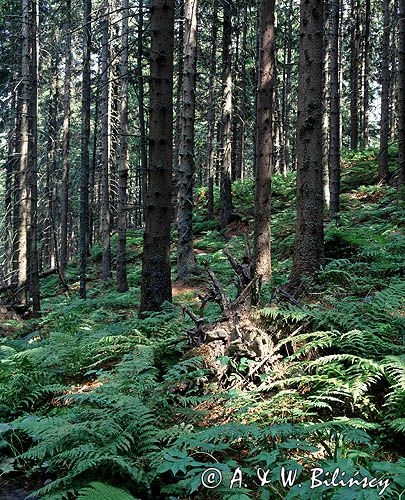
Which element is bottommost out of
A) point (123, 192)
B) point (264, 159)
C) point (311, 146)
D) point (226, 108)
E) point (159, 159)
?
point (159, 159)

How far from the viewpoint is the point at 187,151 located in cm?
1170

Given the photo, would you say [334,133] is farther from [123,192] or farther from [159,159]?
[159,159]

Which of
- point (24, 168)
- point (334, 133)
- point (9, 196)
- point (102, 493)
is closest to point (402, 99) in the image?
point (334, 133)

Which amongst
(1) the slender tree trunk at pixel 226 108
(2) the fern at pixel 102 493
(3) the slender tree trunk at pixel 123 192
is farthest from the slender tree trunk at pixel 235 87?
(2) the fern at pixel 102 493

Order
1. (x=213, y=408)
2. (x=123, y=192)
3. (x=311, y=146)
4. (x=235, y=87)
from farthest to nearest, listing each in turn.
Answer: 1. (x=235, y=87)
2. (x=123, y=192)
3. (x=311, y=146)
4. (x=213, y=408)

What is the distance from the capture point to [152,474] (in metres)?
2.64

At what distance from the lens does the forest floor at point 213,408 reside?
2570 mm

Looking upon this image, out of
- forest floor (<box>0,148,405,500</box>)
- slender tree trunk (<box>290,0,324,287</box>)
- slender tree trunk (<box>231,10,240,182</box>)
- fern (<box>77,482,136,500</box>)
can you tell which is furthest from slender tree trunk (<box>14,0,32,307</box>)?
fern (<box>77,482,136,500</box>)

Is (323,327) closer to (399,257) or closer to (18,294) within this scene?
(399,257)

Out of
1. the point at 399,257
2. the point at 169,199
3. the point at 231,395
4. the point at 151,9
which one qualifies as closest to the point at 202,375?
the point at 231,395

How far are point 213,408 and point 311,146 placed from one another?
4810mm

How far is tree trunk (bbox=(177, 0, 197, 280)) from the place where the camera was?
11.7 metres

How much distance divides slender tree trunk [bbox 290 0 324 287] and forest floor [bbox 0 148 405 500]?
0.77 m

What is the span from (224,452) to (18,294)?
11.7 m
